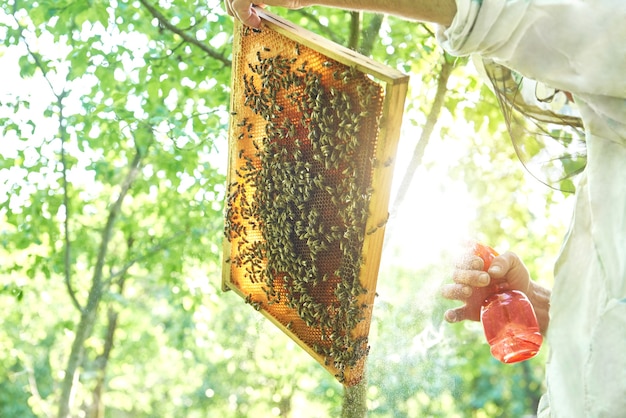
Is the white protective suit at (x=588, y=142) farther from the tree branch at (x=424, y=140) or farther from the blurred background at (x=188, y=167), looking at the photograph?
the tree branch at (x=424, y=140)

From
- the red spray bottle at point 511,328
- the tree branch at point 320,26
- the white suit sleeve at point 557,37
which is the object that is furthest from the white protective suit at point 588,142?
the tree branch at point 320,26

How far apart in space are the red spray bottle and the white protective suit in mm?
687

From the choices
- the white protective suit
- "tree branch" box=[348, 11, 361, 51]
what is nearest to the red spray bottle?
the white protective suit

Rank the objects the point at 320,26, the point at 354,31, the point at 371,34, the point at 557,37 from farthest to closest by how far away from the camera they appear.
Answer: the point at 320,26, the point at 371,34, the point at 354,31, the point at 557,37

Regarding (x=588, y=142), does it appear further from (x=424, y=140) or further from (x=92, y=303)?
(x=92, y=303)

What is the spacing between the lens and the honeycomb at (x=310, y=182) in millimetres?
2305

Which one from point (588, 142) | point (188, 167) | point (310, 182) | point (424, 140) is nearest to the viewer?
point (588, 142)

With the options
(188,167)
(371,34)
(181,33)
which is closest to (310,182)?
(371,34)

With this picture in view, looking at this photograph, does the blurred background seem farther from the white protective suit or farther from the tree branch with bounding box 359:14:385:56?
the white protective suit

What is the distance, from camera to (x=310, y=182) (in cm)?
253

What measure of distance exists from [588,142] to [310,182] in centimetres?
104

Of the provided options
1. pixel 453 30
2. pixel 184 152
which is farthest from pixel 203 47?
pixel 453 30

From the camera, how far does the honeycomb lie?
7.56ft

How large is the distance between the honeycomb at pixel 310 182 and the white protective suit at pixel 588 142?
429mm
